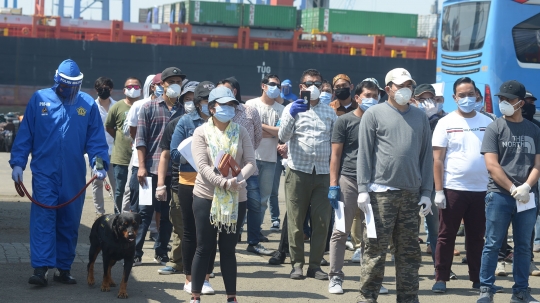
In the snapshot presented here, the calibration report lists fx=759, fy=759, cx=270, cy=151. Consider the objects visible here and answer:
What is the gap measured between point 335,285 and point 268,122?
2.55 metres

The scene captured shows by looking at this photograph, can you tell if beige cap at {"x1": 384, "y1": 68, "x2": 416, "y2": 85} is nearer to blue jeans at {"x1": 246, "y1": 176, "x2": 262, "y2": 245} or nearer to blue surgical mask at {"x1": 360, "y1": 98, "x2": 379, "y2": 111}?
blue surgical mask at {"x1": 360, "y1": 98, "x2": 379, "y2": 111}

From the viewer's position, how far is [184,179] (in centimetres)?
588

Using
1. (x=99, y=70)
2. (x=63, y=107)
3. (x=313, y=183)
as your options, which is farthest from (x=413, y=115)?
(x=99, y=70)

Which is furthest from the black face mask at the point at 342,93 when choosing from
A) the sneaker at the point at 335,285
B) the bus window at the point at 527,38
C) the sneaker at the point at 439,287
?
the bus window at the point at 527,38

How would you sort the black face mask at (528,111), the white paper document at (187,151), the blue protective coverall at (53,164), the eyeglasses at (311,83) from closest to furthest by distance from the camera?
the white paper document at (187,151)
the blue protective coverall at (53,164)
the eyeglasses at (311,83)
the black face mask at (528,111)

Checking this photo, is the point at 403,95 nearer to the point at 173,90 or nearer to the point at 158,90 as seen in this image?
the point at 173,90

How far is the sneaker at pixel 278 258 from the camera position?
24.2ft

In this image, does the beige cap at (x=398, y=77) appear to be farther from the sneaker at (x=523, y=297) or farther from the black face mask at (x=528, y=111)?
the black face mask at (x=528, y=111)

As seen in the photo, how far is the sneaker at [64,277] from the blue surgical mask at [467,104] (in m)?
3.50

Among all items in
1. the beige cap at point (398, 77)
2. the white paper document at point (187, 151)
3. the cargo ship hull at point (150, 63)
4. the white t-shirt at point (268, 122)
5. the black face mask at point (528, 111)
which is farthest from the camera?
the cargo ship hull at point (150, 63)

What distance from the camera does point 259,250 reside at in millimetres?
7887

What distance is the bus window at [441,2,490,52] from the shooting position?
17.3 m

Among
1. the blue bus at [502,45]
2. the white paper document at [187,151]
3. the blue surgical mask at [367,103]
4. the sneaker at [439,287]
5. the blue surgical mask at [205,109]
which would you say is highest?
the blue bus at [502,45]

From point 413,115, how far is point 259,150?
3153 mm
